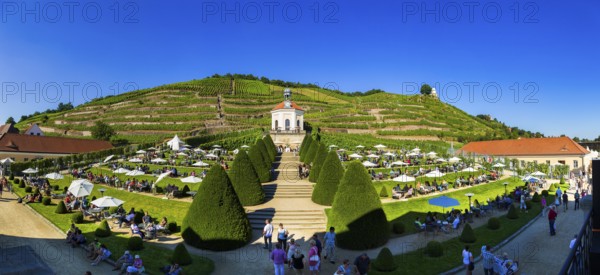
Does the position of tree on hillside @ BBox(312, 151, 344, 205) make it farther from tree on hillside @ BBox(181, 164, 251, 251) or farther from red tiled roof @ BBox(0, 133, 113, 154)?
red tiled roof @ BBox(0, 133, 113, 154)

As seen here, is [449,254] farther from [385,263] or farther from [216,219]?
[216,219]

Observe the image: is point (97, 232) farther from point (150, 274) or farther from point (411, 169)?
point (411, 169)

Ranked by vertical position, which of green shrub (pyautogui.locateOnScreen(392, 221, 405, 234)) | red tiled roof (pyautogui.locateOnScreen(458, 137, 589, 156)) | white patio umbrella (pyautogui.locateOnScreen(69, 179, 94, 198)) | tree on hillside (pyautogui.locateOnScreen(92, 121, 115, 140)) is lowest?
green shrub (pyautogui.locateOnScreen(392, 221, 405, 234))

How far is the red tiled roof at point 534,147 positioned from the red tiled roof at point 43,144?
68.0m

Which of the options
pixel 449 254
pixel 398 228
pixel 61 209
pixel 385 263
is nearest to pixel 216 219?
pixel 385 263

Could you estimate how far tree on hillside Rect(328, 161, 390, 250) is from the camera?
55.0ft

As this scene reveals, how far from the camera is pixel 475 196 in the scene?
2917 centimetres

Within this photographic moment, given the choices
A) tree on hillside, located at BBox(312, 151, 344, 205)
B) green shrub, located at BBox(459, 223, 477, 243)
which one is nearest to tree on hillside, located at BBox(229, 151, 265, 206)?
tree on hillside, located at BBox(312, 151, 344, 205)

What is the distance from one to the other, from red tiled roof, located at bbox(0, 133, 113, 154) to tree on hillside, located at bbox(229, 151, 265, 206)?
48445mm

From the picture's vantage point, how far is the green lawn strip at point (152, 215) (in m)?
14.6

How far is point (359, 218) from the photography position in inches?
662

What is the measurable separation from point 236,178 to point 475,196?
20.2 metres

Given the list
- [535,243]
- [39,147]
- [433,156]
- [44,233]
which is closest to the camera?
[535,243]

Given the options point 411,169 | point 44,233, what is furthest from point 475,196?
point 44,233
